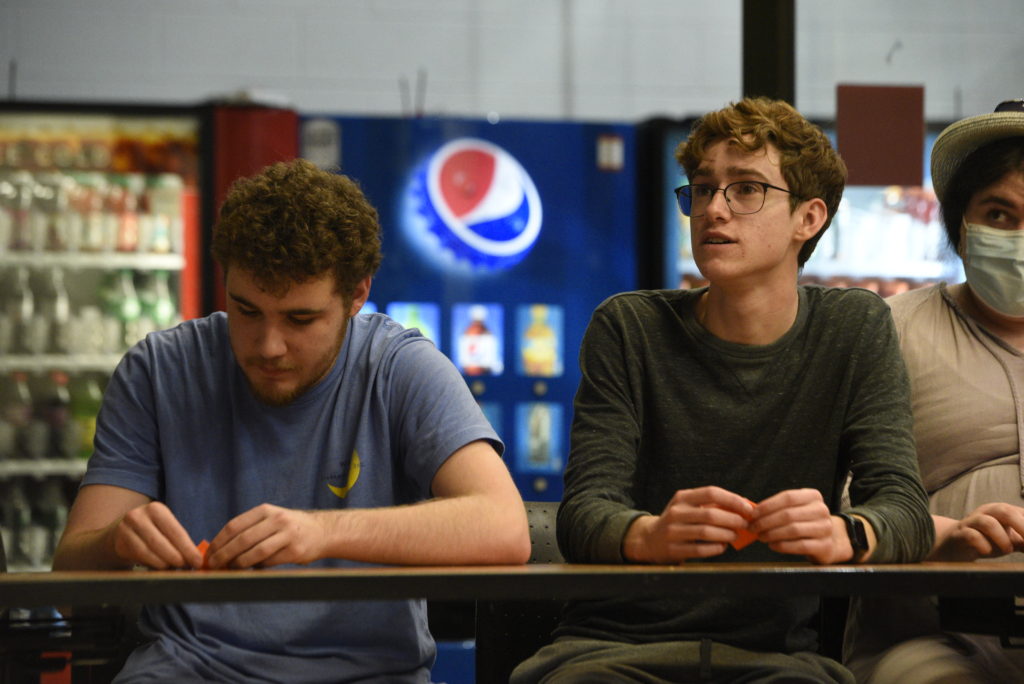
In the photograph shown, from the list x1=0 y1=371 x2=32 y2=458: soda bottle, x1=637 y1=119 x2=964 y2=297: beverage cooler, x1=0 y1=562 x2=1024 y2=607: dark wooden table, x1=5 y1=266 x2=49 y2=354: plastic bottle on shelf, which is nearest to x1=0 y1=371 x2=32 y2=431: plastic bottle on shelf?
x1=0 y1=371 x2=32 y2=458: soda bottle

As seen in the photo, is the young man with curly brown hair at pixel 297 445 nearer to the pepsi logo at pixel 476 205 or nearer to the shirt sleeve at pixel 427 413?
the shirt sleeve at pixel 427 413

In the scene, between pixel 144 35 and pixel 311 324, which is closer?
pixel 311 324

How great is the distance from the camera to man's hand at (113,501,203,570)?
1.29 metres

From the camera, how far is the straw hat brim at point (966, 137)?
2023 millimetres

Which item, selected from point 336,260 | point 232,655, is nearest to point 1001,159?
point 336,260

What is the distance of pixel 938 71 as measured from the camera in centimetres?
554

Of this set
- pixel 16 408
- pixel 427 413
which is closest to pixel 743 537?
pixel 427 413

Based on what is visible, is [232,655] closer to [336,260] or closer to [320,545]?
[320,545]

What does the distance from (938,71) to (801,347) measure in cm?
428

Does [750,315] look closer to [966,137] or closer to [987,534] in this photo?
[987,534]

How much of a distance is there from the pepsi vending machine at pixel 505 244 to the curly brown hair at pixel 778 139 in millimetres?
2639

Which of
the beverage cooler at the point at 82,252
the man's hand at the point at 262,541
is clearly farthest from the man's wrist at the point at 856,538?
the beverage cooler at the point at 82,252

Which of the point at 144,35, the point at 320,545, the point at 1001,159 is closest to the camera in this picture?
the point at 320,545

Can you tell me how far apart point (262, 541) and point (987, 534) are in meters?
1.00
